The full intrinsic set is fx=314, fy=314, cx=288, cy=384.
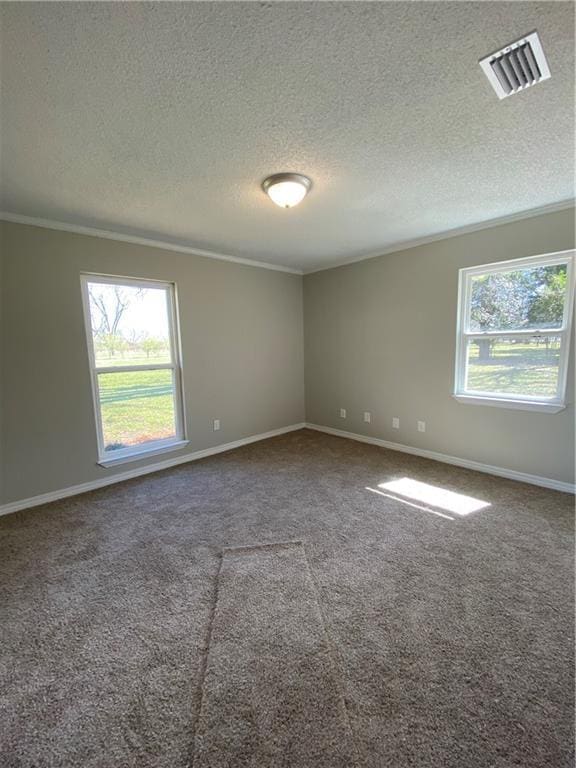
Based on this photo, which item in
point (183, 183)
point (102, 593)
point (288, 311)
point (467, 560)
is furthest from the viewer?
point (288, 311)

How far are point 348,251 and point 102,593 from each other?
3.93 metres

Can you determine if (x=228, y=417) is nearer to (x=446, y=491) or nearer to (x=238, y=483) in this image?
(x=238, y=483)

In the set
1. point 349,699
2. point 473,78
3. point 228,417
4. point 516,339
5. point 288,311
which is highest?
point 473,78

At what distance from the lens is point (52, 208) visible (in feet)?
8.08

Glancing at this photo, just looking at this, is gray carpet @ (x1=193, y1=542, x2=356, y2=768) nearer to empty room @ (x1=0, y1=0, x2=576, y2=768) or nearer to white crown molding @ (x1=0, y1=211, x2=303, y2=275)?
empty room @ (x1=0, y1=0, x2=576, y2=768)

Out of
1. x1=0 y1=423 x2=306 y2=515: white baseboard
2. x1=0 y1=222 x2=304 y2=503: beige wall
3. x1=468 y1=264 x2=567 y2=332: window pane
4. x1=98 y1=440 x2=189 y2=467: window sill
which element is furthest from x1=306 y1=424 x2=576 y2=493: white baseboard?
x1=98 y1=440 x2=189 y2=467: window sill

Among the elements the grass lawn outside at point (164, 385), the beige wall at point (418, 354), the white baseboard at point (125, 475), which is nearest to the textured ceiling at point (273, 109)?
the beige wall at point (418, 354)

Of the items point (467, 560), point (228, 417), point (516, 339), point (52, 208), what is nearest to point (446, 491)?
point (467, 560)

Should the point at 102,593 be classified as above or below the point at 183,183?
below

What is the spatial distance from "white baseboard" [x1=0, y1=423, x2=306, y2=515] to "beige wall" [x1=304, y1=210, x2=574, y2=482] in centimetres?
131

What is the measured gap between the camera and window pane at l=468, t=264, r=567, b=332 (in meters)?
2.76

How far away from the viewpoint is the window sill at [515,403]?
9.12 feet

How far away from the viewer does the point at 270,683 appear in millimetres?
1275

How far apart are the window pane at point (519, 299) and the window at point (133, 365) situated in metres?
3.28
